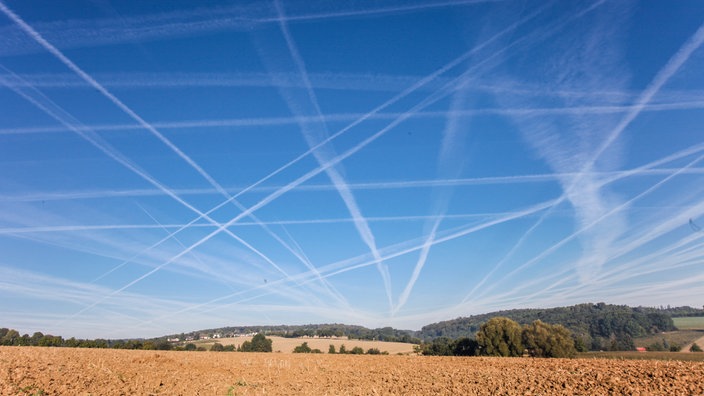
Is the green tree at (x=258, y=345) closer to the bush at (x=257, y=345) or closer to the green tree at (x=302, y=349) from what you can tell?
the bush at (x=257, y=345)

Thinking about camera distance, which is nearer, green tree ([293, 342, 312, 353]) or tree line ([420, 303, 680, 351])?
tree line ([420, 303, 680, 351])

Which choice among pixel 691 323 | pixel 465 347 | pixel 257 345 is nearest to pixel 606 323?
pixel 691 323

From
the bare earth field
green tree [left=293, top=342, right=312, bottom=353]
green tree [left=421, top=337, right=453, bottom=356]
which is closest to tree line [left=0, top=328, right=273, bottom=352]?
green tree [left=293, top=342, right=312, bottom=353]

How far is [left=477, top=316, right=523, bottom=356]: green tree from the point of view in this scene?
66625 mm

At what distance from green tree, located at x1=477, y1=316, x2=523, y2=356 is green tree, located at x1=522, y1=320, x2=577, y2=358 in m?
1.58

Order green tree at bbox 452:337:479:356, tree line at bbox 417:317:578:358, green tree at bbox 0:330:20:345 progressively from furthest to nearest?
green tree at bbox 0:330:20:345 → green tree at bbox 452:337:479:356 → tree line at bbox 417:317:578:358

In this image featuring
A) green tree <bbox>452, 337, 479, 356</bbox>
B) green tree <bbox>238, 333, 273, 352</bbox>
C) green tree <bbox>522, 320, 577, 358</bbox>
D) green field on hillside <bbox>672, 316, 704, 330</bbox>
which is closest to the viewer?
green tree <bbox>522, 320, 577, 358</bbox>

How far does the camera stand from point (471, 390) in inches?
814

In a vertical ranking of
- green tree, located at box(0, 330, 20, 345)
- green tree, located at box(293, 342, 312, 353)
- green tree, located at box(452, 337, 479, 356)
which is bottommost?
green tree, located at box(293, 342, 312, 353)

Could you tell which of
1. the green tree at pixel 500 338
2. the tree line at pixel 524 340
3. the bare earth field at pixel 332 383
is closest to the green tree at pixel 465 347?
the tree line at pixel 524 340

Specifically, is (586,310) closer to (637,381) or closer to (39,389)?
(637,381)

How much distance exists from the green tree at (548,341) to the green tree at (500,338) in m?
1.58

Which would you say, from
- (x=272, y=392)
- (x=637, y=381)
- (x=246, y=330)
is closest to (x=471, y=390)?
→ (x=637, y=381)

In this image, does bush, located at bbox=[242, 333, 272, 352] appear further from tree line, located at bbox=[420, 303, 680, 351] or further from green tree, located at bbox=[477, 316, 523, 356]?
green tree, located at bbox=[477, 316, 523, 356]
